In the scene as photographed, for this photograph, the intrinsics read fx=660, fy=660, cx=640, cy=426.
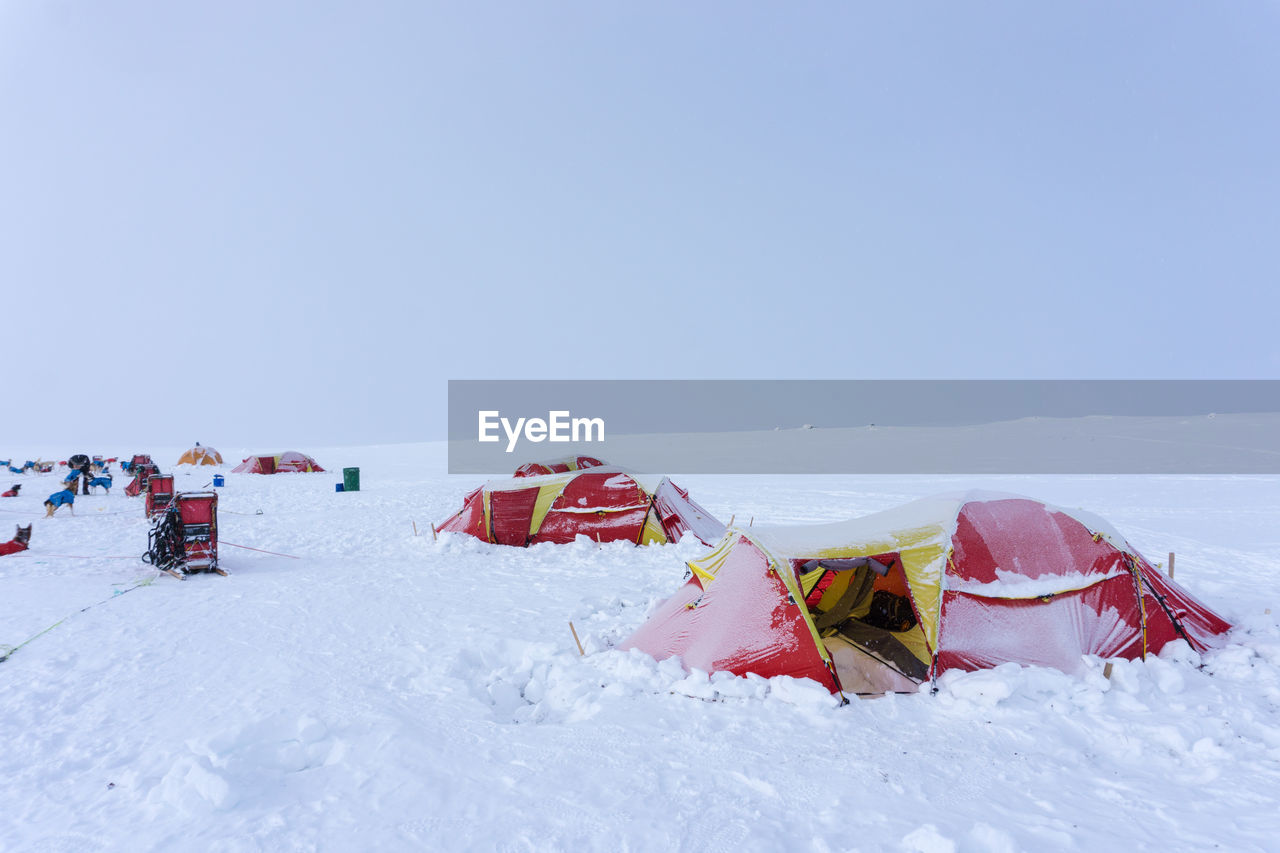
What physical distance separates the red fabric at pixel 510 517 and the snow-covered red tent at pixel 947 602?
6.86 meters

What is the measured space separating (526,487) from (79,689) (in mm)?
8166

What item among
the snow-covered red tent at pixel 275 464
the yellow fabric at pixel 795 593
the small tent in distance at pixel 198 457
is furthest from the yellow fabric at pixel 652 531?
the small tent in distance at pixel 198 457

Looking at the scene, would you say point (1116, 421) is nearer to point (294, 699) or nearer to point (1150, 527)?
point (1150, 527)

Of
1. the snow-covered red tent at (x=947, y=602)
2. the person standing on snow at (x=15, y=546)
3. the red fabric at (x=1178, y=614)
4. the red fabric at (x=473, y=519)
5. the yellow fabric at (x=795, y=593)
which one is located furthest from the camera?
the red fabric at (x=473, y=519)

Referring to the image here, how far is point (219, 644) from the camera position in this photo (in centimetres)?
718

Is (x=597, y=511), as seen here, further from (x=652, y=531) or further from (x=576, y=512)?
(x=652, y=531)

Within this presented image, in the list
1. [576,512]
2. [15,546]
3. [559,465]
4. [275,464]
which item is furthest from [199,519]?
[275,464]

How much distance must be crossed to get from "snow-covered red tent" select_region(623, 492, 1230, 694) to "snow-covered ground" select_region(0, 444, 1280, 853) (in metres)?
0.32

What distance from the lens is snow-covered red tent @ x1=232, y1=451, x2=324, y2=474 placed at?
111 feet

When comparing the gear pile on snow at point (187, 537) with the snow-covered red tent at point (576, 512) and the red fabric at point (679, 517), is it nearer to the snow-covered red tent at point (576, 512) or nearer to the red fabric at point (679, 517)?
the snow-covered red tent at point (576, 512)

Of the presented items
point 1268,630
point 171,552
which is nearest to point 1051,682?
point 1268,630

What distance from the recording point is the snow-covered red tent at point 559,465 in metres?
20.5

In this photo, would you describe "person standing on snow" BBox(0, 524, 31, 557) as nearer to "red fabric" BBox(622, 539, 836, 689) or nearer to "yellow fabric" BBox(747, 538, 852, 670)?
"red fabric" BBox(622, 539, 836, 689)

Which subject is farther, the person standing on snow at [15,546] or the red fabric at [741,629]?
the person standing on snow at [15,546]
